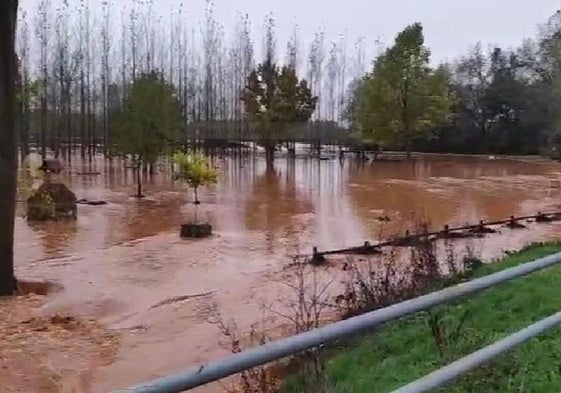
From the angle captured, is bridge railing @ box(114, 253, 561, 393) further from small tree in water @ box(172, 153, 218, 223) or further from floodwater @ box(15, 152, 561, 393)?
small tree in water @ box(172, 153, 218, 223)

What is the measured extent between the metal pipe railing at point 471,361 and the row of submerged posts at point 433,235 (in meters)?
8.28

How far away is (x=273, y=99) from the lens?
43.9 meters

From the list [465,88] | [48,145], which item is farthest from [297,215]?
[465,88]

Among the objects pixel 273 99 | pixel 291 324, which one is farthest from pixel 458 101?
pixel 291 324

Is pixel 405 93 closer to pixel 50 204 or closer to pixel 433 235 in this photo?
pixel 50 204

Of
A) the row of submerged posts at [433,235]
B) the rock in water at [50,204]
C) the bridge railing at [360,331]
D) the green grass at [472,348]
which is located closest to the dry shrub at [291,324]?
the green grass at [472,348]

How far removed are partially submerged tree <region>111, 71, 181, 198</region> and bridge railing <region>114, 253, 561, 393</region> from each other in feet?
79.1

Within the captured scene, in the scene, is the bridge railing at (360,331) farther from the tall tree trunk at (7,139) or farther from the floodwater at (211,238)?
the tall tree trunk at (7,139)

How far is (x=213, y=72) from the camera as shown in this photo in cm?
4938

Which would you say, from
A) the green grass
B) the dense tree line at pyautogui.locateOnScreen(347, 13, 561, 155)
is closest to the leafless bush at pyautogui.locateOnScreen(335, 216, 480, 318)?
the green grass

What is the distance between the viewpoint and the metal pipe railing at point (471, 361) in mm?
1505

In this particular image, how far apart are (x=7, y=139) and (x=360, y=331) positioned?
369 inches

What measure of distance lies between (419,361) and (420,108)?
4088cm

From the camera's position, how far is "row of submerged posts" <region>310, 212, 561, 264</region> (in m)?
11.5
